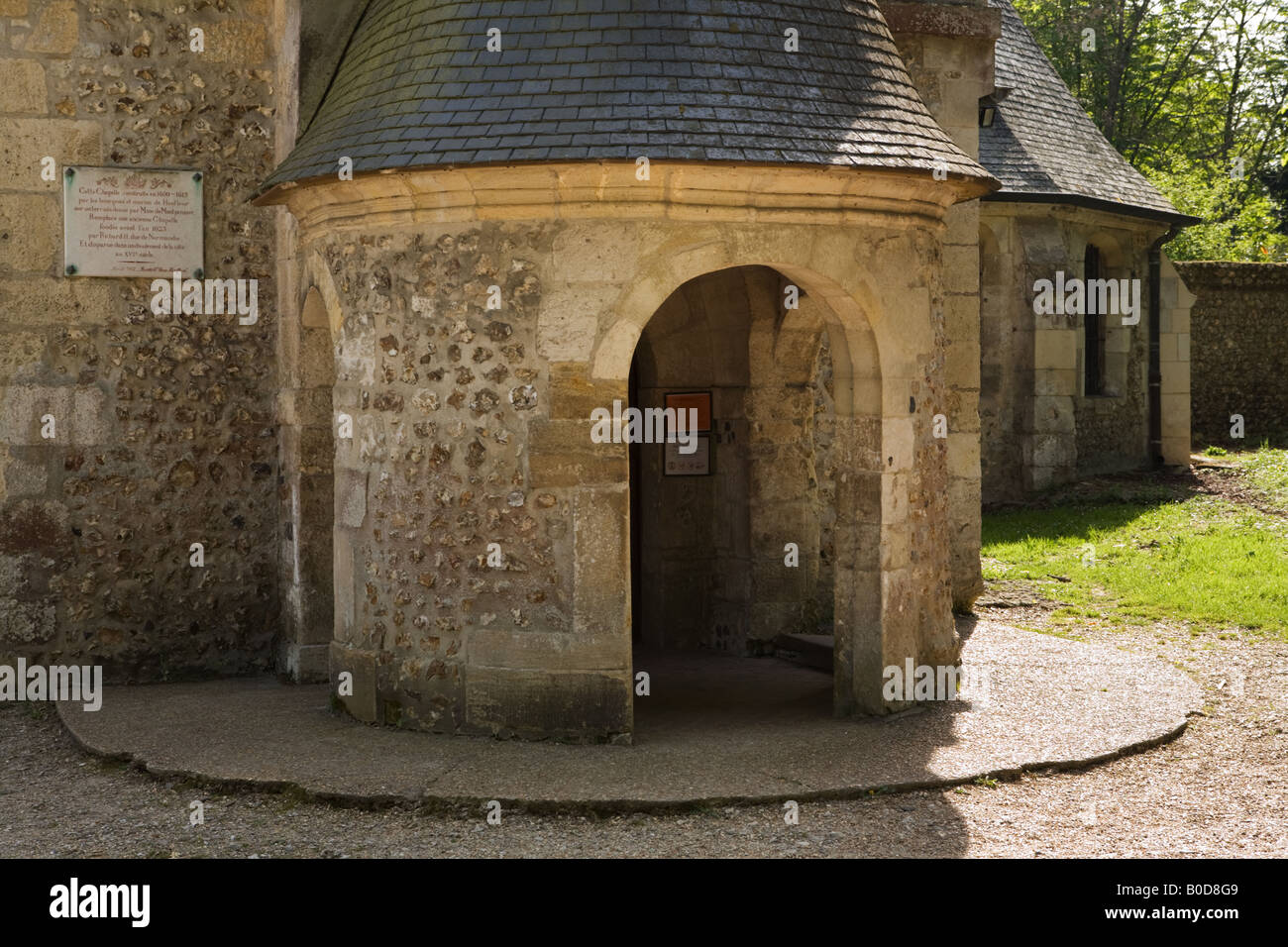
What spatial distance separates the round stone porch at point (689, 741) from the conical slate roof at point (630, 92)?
2.73 meters

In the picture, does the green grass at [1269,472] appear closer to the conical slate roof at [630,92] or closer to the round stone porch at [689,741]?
the round stone porch at [689,741]

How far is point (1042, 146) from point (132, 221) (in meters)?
12.1

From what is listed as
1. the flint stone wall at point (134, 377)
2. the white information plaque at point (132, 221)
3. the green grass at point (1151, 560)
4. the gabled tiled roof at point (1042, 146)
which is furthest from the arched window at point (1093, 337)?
the white information plaque at point (132, 221)

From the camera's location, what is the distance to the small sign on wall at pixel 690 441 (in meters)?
9.57

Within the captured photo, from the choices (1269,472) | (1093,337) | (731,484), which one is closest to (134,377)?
(731,484)

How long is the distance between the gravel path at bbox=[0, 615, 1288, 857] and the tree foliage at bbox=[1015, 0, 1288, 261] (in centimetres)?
1994

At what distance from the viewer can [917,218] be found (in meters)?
7.50

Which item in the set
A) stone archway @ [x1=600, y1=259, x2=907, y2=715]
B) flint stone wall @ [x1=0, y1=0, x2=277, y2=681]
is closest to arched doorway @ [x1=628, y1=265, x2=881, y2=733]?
stone archway @ [x1=600, y1=259, x2=907, y2=715]

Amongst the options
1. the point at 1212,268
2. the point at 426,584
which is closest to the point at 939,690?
the point at 426,584

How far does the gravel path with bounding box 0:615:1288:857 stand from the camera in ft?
18.2

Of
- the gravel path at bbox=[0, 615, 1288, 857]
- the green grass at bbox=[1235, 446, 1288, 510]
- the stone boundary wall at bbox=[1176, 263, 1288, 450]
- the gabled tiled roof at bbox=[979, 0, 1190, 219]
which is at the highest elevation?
the gabled tiled roof at bbox=[979, 0, 1190, 219]

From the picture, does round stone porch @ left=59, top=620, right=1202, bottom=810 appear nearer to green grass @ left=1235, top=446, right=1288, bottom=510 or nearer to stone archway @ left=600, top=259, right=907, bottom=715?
stone archway @ left=600, top=259, right=907, bottom=715

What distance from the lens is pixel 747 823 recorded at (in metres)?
5.79

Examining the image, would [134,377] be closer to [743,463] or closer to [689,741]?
[743,463]
